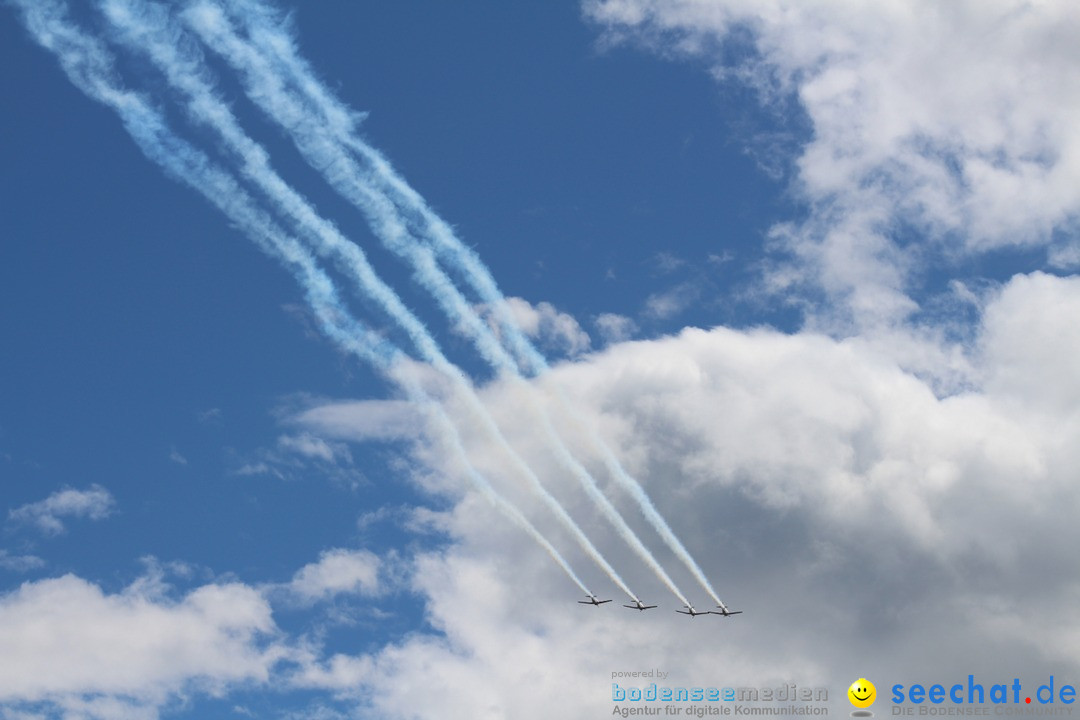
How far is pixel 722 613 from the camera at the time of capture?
110 m

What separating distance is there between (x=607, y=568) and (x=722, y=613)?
21.4 meters

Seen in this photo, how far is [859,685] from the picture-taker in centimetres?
9738

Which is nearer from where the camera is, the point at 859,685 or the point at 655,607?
the point at 859,685

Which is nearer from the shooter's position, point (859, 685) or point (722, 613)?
point (859, 685)

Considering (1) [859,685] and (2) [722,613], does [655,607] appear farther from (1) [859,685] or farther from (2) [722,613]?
(1) [859,685]

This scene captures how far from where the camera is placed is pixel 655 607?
108 metres

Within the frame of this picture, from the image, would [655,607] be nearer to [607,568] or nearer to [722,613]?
[722,613]

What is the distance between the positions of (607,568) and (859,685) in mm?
22100

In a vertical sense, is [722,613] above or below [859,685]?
above

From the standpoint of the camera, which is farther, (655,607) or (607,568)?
(655,607)

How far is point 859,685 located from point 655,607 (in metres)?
18.3

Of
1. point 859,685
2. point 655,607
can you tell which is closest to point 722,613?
point 655,607

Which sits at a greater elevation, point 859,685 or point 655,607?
point 655,607

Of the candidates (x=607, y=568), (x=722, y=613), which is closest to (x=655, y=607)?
(x=722, y=613)
